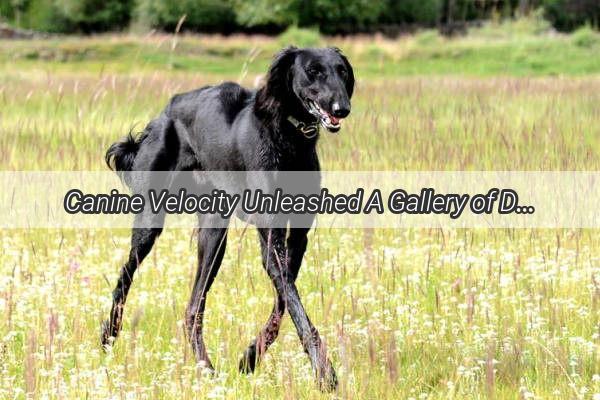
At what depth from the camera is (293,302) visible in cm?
499

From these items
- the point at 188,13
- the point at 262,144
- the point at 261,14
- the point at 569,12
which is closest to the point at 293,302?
the point at 262,144

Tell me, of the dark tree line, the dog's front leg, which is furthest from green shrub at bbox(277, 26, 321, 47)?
the dog's front leg

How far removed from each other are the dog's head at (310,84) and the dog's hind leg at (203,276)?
98cm

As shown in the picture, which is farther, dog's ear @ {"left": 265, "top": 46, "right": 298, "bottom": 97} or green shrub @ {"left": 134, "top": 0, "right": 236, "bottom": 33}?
green shrub @ {"left": 134, "top": 0, "right": 236, "bottom": 33}

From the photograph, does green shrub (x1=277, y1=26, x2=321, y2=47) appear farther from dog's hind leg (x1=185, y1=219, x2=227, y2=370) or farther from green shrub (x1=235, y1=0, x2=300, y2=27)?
dog's hind leg (x1=185, y1=219, x2=227, y2=370)

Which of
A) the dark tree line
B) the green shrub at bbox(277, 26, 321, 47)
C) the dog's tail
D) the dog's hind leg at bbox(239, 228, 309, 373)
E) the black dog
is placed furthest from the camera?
the dark tree line

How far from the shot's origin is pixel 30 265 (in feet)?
24.6

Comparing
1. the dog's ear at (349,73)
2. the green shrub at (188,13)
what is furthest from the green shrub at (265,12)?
the dog's ear at (349,73)

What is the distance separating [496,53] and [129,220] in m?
34.9

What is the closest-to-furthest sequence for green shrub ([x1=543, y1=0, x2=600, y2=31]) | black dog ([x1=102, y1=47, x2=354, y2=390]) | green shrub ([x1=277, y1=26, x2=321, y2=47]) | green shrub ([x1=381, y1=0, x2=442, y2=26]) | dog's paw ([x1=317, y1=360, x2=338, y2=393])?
dog's paw ([x1=317, y1=360, x2=338, y2=393]) → black dog ([x1=102, y1=47, x2=354, y2=390]) → green shrub ([x1=277, y1=26, x2=321, y2=47]) → green shrub ([x1=381, y1=0, x2=442, y2=26]) → green shrub ([x1=543, y1=0, x2=600, y2=31])

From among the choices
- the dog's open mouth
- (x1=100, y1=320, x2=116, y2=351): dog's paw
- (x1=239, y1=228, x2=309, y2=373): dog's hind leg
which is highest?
the dog's open mouth

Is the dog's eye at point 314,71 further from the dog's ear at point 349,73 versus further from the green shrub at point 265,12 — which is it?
the green shrub at point 265,12

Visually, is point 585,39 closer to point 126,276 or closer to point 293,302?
point 126,276

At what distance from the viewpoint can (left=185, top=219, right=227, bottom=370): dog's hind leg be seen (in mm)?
5617
